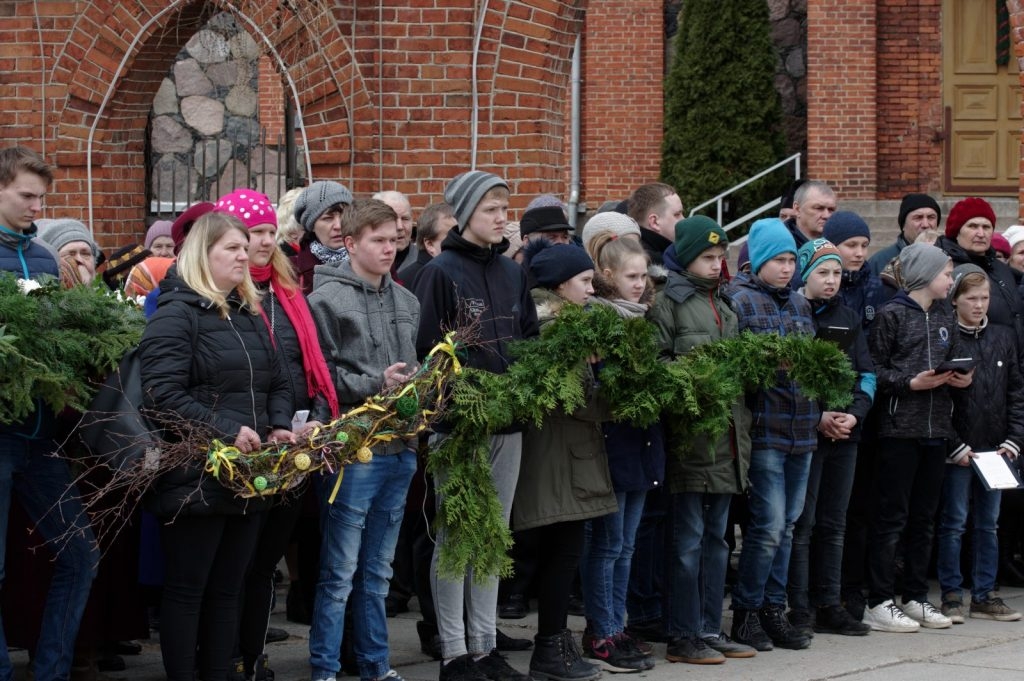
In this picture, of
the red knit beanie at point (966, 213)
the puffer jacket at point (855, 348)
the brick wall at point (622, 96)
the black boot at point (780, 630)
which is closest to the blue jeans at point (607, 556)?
the black boot at point (780, 630)

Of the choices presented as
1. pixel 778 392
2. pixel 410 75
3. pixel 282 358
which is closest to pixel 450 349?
pixel 282 358

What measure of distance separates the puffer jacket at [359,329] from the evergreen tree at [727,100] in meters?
13.9

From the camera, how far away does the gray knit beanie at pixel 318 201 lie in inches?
283

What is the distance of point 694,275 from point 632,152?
47.2 ft

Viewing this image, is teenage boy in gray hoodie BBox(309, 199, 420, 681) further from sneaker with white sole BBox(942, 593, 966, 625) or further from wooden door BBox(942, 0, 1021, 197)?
wooden door BBox(942, 0, 1021, 197)

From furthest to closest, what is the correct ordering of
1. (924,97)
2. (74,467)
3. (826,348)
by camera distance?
(924,97) < (826,348) < (74,467)

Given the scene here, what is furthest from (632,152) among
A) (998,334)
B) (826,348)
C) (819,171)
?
(826,348)

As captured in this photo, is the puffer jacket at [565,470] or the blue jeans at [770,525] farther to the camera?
the blue jeans at [770,525]

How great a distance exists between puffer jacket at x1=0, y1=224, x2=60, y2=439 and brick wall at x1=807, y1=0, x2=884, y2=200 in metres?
13.5

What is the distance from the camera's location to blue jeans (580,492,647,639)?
268 inches

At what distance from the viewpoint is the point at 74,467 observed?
20.0 ft

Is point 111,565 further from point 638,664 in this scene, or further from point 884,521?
point 884,521

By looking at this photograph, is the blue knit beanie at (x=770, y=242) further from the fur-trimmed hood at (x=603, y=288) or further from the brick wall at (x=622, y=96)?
the brick wall at (x=622, y=96)

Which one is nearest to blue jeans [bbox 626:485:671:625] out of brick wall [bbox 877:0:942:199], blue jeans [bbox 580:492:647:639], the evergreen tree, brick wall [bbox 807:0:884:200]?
blue jeans [bbox 580:492:647:639]
